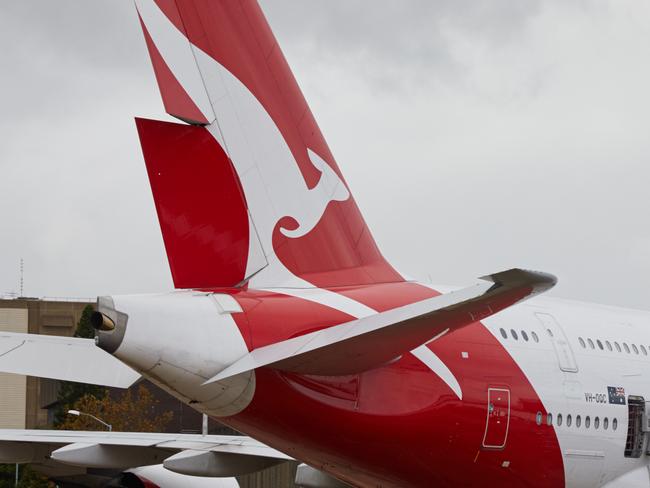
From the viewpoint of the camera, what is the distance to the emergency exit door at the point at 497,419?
1235 centimetres

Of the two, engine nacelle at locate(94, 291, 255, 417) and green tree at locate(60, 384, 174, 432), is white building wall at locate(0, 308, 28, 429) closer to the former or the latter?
green tree at locate(60, 384, 174, 432)

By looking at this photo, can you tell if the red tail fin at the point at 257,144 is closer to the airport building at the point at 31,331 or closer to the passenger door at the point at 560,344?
the passenger door at the point at 560,344

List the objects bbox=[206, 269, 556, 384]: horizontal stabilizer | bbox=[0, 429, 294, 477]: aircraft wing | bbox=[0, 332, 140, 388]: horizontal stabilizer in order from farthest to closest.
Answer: bbox=[0, 429, 294, 477]: aircraft wing < bbox=[0, 332, 140, 388]: horizontal stabilizer < bbox=[206, 269, 556, 384]: horizontal stabilizer

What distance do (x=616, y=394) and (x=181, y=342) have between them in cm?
679

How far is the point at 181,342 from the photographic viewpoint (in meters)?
9.66

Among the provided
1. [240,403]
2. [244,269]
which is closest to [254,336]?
[240,403]

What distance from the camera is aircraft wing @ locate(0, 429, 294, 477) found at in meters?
15.9

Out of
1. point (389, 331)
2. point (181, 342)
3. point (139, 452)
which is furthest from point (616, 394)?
point (139, 452)

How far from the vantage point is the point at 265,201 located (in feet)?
38.8

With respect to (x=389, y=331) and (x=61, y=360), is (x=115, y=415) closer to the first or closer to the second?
(x=61, y=360)

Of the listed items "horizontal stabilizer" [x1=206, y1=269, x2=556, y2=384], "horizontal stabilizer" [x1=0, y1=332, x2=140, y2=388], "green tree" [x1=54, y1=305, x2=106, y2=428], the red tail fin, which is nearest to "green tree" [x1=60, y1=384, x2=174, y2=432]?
"green tree" [x1=54, y1=305, x2=106, y2=428]

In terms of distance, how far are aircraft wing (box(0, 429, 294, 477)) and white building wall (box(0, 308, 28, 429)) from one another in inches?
2288

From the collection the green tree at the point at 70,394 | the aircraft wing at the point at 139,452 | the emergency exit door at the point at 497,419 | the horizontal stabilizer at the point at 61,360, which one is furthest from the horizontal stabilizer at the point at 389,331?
the green tree at the point at 70,394

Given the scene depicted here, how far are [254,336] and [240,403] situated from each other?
A: 0.69 meters
